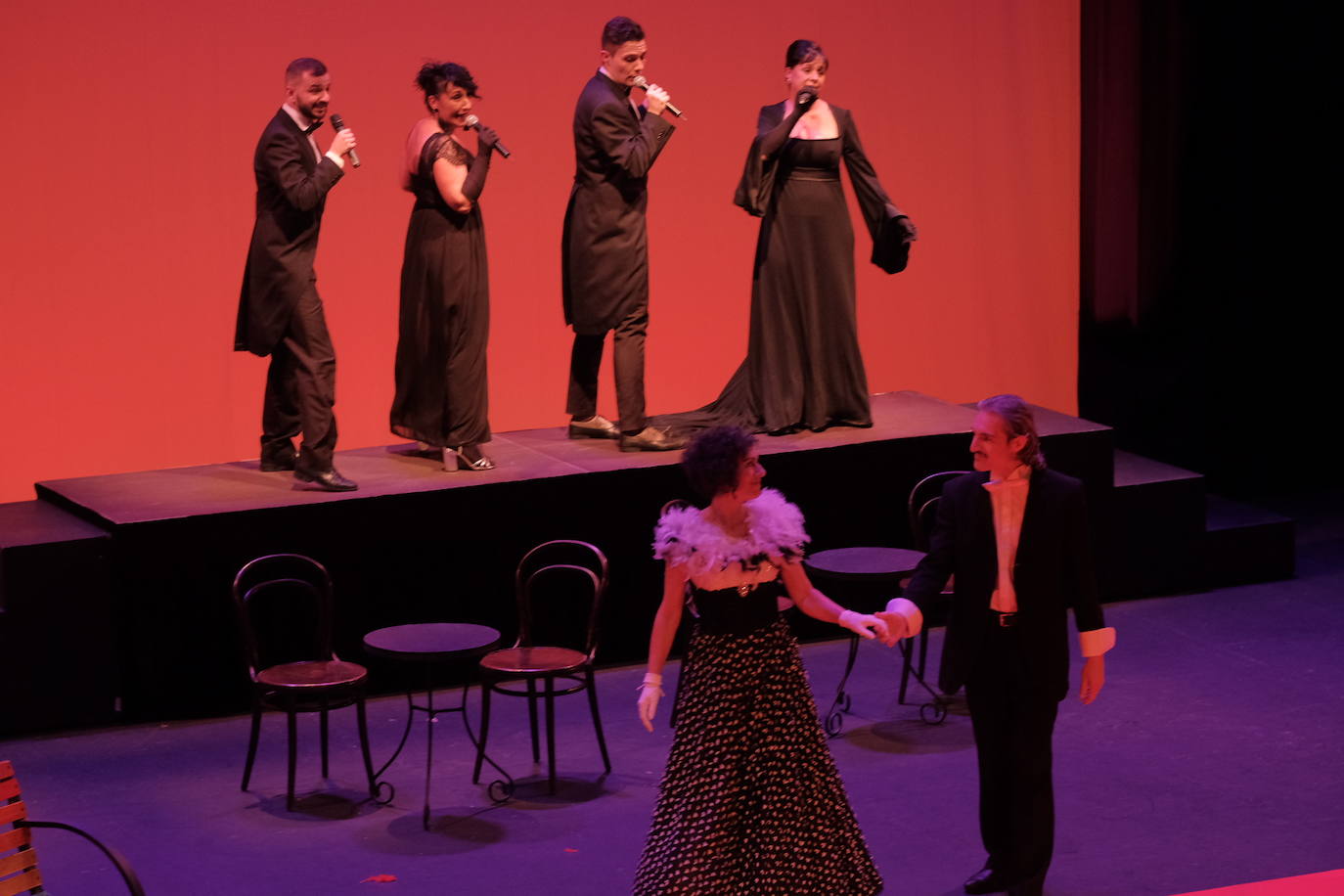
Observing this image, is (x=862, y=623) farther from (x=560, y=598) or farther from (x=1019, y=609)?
(x=560, y=598)

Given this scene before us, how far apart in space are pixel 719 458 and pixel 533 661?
129 centimetres

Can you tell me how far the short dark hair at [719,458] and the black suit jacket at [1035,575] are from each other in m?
0.54

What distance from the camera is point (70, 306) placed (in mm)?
7832

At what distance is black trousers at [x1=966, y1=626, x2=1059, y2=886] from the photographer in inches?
185

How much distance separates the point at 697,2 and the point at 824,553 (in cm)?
310

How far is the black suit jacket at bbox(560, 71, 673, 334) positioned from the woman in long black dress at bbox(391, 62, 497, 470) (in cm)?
37

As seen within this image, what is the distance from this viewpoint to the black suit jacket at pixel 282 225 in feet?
21.2

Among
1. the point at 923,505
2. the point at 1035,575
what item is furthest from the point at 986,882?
the point at 923,505

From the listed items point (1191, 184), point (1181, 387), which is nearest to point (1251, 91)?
point (1191, 184)

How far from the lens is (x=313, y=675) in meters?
5.67

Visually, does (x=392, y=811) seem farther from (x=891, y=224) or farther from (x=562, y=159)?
(x=562, y=159)

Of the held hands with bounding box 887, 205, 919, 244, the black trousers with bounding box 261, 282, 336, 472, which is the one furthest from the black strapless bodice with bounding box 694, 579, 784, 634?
the held hands with bounding box 887, 205, 919, 244

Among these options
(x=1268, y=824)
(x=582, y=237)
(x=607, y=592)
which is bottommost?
(x=1268, y=824)

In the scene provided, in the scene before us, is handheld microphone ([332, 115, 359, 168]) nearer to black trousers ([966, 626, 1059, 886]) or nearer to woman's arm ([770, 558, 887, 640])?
woman's arm ([770, 558, 887, 640])
